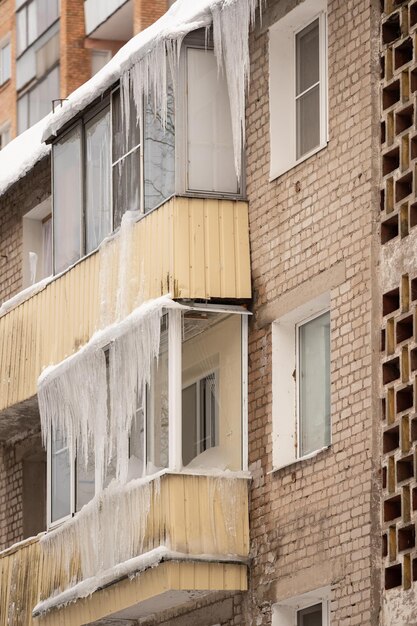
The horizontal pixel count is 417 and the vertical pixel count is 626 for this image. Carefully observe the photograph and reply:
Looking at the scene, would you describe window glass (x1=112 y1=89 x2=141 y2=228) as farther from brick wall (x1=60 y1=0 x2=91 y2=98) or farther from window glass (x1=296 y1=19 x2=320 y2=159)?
brick wall (x1=60 y1=0 x2=91 y2=98)

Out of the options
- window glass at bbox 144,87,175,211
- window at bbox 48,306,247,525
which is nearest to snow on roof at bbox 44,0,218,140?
window glass at bbox 144,87,175,211

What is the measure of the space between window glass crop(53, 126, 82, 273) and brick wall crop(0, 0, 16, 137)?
1123 inches

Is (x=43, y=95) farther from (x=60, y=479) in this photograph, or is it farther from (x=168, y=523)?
(x=168, y=523)

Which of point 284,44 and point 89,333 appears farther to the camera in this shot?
point 89,333

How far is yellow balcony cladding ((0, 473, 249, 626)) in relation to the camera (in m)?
18.8

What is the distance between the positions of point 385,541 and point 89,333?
5267 mm

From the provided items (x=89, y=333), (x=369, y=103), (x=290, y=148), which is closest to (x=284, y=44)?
(x=290, y=148)

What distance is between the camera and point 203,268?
1945 centimetres

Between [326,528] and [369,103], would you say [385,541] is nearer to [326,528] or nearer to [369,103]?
[326,528]

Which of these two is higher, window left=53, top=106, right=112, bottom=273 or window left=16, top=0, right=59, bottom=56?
window left=16, top=0, right=59, bottom=56

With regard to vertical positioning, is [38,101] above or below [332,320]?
above

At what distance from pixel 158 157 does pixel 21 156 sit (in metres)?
5.85

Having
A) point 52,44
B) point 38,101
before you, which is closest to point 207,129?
point 52,44

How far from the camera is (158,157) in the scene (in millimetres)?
20203
